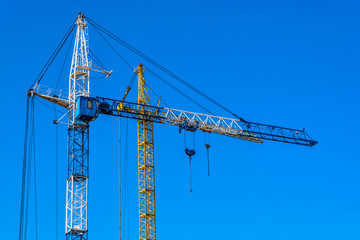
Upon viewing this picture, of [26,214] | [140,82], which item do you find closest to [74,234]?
[26,214]

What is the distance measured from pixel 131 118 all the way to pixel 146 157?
9.04m

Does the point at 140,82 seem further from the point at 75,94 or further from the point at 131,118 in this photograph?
the point at 75,94

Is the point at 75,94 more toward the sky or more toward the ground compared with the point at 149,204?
more toward the sky

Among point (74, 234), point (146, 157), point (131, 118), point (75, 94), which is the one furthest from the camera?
point (146, 157)

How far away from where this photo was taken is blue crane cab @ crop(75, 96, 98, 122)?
90.2m

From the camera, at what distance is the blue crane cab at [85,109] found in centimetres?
9019

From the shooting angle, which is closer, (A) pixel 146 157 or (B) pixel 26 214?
(B) pixel 26 214

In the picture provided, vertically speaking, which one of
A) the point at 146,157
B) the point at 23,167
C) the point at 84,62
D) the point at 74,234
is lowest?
the point at 74,234

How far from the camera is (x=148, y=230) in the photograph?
10638cm

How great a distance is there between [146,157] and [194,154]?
8785mm

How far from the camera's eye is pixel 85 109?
297 ft

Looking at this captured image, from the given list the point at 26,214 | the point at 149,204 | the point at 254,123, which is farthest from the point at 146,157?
the point at 26,214

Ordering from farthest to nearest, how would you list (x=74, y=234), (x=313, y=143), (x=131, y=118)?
(x=313, y=143) → (x=131, y=118) → (x=74, y=234)

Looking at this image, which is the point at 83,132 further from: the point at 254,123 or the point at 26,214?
the point at 254,123
